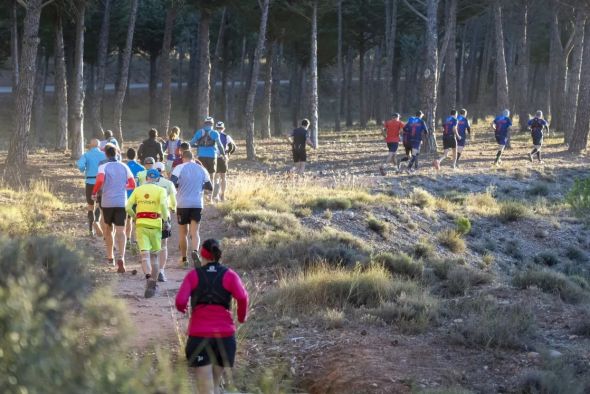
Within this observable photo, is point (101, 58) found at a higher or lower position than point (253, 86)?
higher

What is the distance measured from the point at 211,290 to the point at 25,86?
1772cm

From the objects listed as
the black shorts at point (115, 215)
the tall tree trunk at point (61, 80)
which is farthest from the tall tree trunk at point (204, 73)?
the black shorts at point (115, 215)

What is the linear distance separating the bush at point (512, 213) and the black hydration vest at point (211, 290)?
15542mm

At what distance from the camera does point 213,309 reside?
8023 mm

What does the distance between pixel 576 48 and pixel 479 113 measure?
78.6ft

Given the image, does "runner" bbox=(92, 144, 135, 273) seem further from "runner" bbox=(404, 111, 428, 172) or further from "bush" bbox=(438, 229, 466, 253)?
"runner" bbox=(404, 111, 428, 172)

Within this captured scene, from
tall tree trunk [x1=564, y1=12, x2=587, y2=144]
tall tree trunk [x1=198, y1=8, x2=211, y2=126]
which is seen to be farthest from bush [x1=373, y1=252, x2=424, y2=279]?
tall tree trunk [x1=564, y1=12, x2=587, y2=144]

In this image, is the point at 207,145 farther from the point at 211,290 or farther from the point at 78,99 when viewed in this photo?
the point at 78,99

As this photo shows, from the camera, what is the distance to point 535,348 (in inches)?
433

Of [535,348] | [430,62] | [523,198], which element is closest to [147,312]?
[535,348]

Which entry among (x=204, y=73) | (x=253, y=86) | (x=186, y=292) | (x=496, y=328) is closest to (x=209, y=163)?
(x=496, y=328)

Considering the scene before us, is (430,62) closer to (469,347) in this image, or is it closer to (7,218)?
(7,218)

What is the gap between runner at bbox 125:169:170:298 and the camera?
40.9 feet

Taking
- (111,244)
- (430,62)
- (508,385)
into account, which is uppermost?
(430,62)
